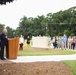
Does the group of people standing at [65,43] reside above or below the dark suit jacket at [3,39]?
below

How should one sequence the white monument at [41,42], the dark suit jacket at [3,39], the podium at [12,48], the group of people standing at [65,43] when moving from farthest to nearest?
the white monument at [41,42] < the group of people standing at [65,43] < the podium at [12,48] < the dark suit jacket at [3,39]

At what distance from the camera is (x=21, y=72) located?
41.4 ft

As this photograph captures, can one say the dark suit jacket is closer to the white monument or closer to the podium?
the podium

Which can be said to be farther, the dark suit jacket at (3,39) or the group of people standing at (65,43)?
the group of people standing at (65,43)

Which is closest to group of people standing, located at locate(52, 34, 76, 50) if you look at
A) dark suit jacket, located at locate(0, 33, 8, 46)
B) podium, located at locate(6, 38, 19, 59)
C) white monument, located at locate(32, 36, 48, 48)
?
white monument, located at locate(32, 36, 48, 48)

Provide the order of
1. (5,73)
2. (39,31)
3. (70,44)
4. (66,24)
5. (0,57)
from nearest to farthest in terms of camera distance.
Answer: (5,73) → (0,57) → (70,44) → (66,24) → (39,31)

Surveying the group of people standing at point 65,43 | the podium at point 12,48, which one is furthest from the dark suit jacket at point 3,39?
the group of people standing at point 65,43

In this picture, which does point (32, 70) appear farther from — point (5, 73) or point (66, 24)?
point (66, 24)

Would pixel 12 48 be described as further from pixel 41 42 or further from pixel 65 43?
pixel 41 42

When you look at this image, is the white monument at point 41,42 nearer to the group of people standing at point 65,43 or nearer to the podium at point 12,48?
the group of people standing at point 65,43

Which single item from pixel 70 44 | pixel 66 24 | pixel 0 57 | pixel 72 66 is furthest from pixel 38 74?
pixel 66 24

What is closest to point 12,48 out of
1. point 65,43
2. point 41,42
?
point 65,43

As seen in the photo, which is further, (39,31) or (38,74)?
(39,31)

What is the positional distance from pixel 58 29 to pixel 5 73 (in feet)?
343
